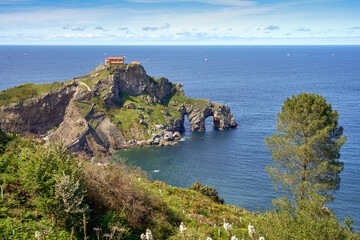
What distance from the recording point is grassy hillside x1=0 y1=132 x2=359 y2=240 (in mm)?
18438

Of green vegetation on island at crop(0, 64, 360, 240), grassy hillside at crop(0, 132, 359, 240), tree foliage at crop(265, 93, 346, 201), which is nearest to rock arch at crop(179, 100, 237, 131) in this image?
green vegetation on island at crop(0, 64, 360, 240)

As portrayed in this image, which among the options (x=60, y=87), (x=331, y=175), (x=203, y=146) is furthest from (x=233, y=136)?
(x=331, y=175)

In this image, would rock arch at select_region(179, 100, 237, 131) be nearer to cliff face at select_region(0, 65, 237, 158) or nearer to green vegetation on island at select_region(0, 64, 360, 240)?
cliff face at select_region(0, 65, 237, 158)

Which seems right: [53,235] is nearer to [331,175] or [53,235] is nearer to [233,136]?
[331,175]

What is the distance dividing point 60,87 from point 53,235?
95.0 metres

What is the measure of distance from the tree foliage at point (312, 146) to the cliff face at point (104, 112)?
2563 inches

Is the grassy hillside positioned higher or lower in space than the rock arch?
higher

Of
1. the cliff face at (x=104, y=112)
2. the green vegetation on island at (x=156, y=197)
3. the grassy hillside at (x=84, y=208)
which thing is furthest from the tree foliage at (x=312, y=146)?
the cliff face at (x=104, y=112)

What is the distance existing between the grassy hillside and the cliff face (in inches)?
2522

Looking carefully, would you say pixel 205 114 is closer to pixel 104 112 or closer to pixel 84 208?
pixel 104 112

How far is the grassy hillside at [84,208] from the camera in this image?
18.4 meters

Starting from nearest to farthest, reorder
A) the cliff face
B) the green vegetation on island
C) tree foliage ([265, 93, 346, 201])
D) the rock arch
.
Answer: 1. the green vegetation on island
2. tree foliage ([265, 93, 346, 201])
3. the cliff face
4. the rock arch

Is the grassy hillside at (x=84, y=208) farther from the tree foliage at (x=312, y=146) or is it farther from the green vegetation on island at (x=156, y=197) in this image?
the tree foliage at (x=312, y=146)

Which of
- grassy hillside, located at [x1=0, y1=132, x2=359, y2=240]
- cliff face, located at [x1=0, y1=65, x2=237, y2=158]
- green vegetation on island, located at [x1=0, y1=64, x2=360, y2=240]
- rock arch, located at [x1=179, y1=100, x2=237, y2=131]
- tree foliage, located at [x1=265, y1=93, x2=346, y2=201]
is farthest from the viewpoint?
rock arch, located at [x1=179, y1=100, x2=237, y2=131]
